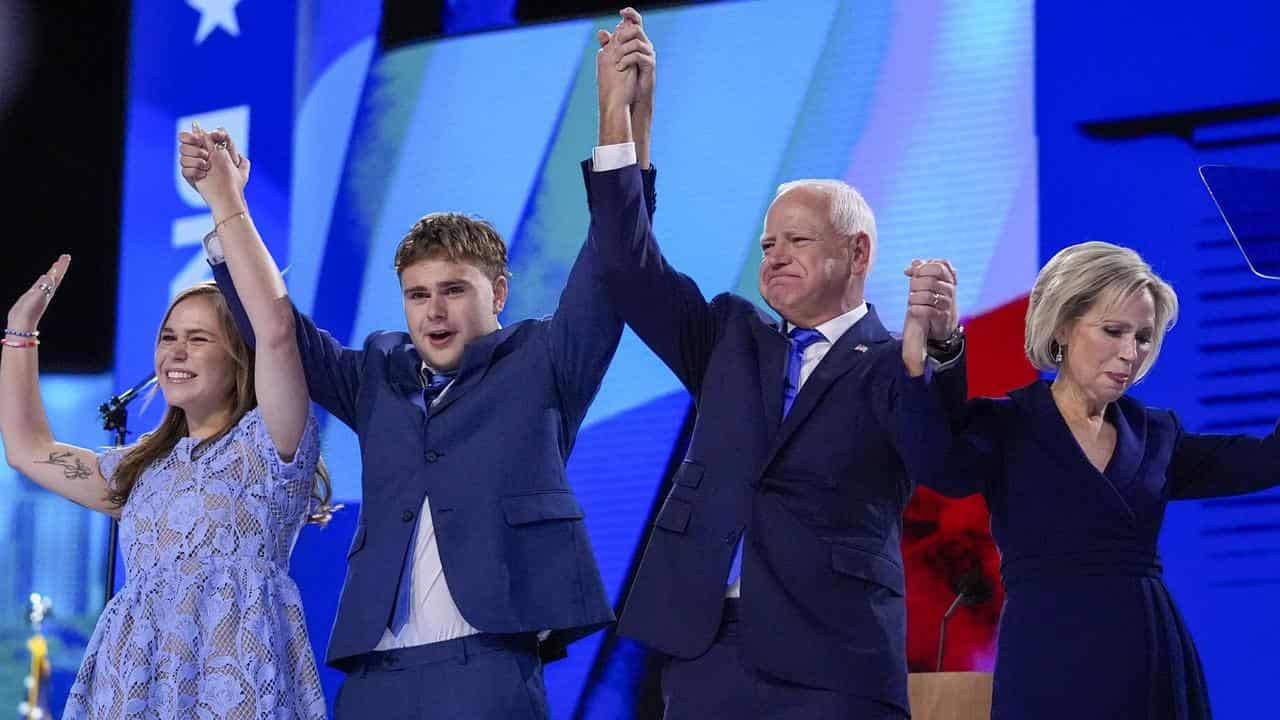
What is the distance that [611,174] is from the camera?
254 cm

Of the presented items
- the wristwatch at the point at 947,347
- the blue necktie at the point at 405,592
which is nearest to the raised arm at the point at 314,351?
the blue necktie at the point at 405,592

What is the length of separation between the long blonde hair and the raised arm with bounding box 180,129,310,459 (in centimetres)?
17

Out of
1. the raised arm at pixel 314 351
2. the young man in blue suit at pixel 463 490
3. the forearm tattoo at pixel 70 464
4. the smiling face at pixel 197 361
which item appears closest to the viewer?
the young man in blue suit at pixel 463 490

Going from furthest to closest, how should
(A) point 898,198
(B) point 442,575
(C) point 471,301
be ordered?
(A) point 898,198, (C) point 471,301, (B) point 442,575

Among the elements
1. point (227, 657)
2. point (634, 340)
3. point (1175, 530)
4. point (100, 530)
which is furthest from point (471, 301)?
point (100, 530)

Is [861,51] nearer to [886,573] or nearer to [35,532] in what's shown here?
[886,573]

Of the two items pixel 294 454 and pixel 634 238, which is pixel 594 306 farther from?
pixel 294 454

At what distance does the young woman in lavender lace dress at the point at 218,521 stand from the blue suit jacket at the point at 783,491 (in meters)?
0.72

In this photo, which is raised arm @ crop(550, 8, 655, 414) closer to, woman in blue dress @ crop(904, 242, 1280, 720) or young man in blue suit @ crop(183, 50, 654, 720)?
young man in blue suit @ crop(183, 50, 654, 720)

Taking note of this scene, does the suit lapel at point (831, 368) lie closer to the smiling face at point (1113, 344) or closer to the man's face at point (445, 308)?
the smiling face at point (1113, 344)

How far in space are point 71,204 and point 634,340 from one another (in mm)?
2199

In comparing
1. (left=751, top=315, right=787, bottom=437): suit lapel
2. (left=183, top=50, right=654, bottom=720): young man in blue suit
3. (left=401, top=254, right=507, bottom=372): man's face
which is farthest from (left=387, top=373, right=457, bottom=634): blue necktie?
(left=751, top=315, right=787, bottom=437): suit lapel

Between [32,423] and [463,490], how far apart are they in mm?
1177

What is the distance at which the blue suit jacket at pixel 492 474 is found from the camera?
259 centimetres
